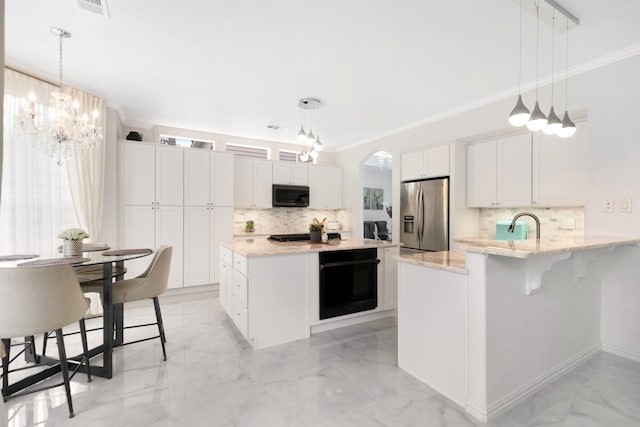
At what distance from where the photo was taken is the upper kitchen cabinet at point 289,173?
18.7 ft

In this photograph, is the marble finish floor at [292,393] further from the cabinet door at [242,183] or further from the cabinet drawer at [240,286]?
the cabinet door at [242,183]

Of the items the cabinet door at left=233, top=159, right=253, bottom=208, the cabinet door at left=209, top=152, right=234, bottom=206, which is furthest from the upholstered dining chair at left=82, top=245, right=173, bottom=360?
the cabinet door at left=233, top=159, right=253, bottom=208

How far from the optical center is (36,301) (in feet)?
5.89

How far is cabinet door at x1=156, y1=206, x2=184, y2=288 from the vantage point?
4.39 meters

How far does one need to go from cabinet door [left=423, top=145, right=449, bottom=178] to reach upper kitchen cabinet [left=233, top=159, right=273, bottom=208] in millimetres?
2756

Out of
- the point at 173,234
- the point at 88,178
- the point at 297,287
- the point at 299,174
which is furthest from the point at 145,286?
the point at 299,174

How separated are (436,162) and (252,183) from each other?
3111 millimetres

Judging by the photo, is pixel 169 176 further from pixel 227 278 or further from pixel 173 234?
pixel 227 278

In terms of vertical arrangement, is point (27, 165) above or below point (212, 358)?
above

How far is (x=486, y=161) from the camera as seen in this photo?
393 centimetres

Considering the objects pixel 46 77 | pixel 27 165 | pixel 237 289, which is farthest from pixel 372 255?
pixel 46 77

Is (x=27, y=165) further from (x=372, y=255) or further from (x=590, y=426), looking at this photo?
(x=590, y=426)

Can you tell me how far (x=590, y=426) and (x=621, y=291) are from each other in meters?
1.54

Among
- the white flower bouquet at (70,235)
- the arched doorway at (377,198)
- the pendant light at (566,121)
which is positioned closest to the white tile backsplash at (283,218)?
the arched doorway at (377,198)
